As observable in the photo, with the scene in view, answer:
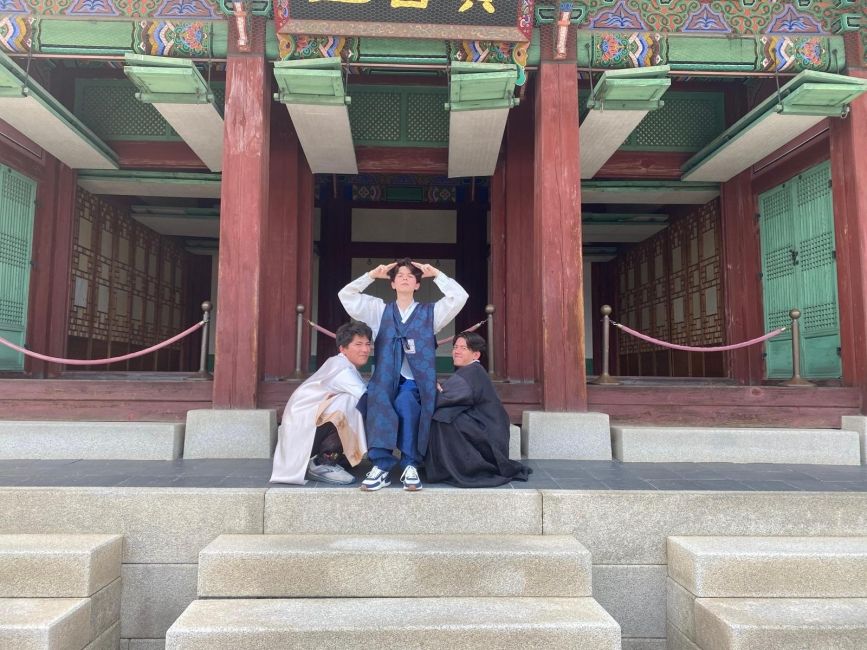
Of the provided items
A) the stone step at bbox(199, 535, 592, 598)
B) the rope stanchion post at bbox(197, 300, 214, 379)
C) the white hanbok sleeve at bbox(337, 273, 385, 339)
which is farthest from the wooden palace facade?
the stone step at bbox(199, 535, 592, 598)

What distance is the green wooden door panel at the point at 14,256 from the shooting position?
6.50 metres

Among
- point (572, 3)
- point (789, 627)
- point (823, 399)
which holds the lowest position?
point (789, 627)

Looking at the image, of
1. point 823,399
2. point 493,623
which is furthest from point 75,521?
point 823,399

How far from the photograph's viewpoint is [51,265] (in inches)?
280

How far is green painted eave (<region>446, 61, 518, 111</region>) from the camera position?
199 inches

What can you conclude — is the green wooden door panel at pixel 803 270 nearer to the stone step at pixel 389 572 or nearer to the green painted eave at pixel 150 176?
the stone step at pixel 389 572

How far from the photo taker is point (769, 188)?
6949mm

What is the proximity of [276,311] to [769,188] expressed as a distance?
6142 millimetres

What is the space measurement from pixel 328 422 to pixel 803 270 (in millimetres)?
5544

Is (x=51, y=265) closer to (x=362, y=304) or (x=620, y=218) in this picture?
(x=362, y=304)

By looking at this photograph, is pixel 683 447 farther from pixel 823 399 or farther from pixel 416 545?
pixel 416 545

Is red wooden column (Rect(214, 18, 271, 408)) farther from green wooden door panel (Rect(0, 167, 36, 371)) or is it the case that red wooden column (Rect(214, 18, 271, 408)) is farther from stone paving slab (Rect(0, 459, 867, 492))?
green wooden door panel (Rect(0, 167, 36, 371))

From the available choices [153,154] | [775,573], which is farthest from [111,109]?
[775,573]

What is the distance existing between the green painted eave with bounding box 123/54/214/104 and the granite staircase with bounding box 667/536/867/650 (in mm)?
5260
